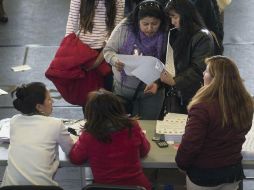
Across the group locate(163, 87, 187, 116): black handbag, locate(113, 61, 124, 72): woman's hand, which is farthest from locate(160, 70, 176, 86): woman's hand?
locate(113, 61, 124, 72): woman's hand

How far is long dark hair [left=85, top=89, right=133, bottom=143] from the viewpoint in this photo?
2959 mm

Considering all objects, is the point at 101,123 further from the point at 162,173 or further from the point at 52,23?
the point at 52,23

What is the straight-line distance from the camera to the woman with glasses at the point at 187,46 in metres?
3.48

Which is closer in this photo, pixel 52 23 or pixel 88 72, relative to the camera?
pixel 88 72

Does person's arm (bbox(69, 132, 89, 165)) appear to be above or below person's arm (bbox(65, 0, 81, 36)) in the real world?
below

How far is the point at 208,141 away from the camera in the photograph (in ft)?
9.66

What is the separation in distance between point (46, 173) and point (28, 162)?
0.12 meters

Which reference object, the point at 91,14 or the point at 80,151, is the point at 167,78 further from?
the point at 80,151

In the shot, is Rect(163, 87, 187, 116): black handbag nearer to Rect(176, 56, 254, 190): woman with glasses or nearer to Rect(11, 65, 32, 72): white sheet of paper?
Rect(176, 56, 254, 190): woman with glasses

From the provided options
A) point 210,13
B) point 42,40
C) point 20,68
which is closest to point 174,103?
point 210,13

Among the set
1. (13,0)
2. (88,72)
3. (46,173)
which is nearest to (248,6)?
(13,0)

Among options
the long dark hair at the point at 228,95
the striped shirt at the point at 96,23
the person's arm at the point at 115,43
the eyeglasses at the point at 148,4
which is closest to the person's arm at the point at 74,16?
the striped shirt at the point at 96,23

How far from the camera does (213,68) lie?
292 centimetres

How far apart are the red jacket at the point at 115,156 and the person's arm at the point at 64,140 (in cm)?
6
